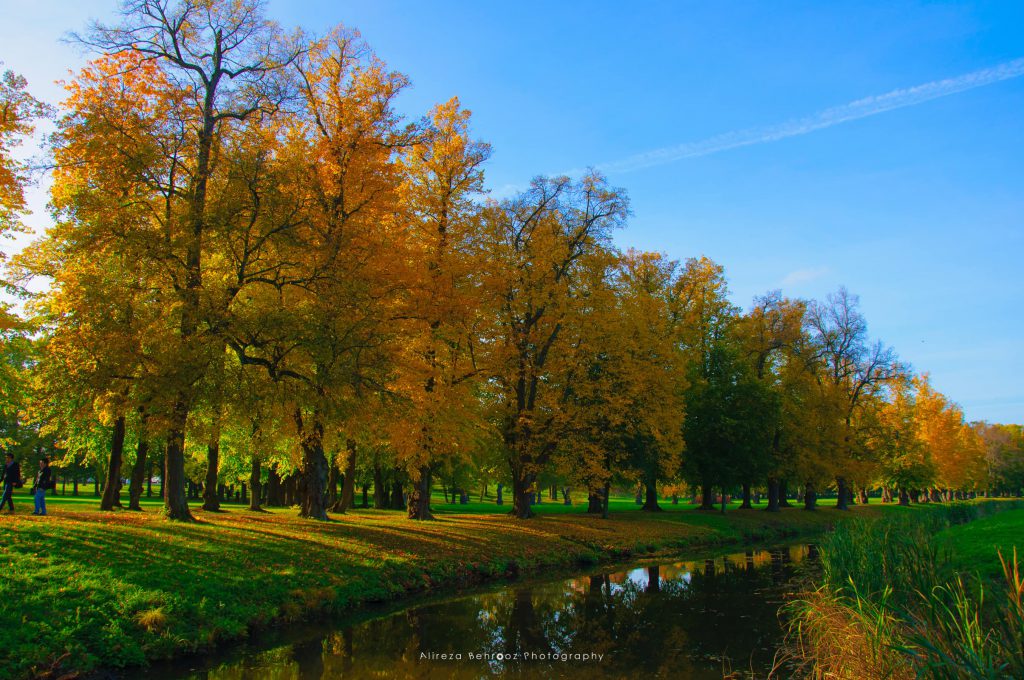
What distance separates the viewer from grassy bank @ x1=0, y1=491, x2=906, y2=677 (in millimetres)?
10164

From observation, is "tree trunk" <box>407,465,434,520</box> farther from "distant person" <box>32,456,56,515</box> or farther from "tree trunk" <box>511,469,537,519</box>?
"distant person" <box>32,456,56,515</box>

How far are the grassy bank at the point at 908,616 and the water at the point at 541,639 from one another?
1.79 meters

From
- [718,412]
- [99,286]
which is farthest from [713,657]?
[718,412]

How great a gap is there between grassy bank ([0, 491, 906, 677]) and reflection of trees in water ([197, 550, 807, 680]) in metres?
1.47

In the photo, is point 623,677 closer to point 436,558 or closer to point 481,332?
point 436,558

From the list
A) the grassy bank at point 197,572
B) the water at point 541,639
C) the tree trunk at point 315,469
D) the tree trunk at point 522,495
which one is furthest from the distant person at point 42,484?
the tree trunk at point 522,495

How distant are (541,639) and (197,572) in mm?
Result: 7418

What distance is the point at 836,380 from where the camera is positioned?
174 feet

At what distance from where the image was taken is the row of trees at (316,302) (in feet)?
54.9

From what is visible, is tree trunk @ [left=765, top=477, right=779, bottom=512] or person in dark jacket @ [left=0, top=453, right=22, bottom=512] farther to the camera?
tree trunk @ [left=765, top=477, right=779, bottom=512]

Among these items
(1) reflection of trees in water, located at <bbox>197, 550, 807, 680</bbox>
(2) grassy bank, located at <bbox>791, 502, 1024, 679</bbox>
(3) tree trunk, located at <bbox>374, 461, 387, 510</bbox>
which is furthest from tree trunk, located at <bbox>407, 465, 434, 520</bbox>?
(2) grassy bank, located at <bbox>791, 502, 1024, 679</bbox>

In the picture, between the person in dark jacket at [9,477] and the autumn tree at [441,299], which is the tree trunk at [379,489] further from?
the person in dark jacket at [9,477]

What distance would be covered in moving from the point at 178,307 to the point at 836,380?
51.6 metres

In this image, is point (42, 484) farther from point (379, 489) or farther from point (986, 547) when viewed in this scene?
point (379, 489)
